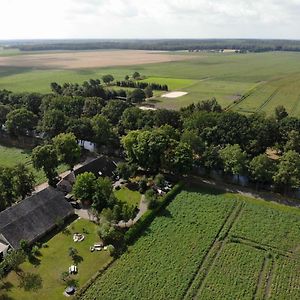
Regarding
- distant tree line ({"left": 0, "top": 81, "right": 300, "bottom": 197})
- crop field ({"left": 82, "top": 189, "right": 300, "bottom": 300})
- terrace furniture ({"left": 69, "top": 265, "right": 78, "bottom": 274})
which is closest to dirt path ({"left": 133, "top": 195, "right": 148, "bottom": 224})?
crop field ({"left": 82, "top": 189, "right": 300, "bottom": 300})

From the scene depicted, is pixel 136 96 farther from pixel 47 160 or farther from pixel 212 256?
pixel 212 256

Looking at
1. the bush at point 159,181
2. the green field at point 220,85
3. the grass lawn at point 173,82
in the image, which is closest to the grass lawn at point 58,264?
the bush at point 159,181

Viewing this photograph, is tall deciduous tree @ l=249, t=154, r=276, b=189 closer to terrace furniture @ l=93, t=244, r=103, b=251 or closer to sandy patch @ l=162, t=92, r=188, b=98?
terrace furniture @ l=93, t=244, r=103, b=251

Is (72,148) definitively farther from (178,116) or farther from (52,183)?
(178,116)

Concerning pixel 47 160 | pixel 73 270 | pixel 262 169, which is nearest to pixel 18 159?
pixel 47 160

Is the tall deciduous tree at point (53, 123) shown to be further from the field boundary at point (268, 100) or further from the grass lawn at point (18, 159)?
the field boundary at point (268, 100)

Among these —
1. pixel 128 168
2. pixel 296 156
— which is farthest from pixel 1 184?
pixel 296 156
